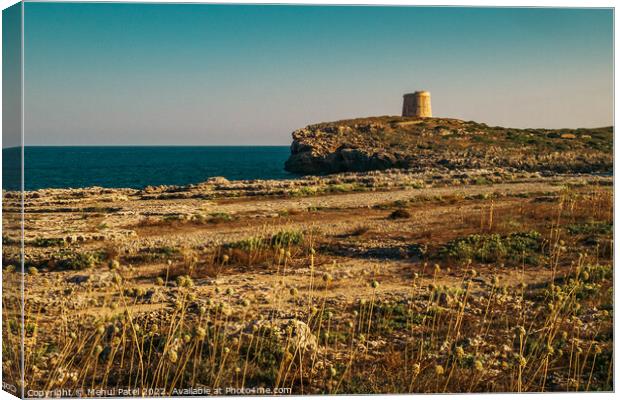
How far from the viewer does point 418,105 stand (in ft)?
25.3

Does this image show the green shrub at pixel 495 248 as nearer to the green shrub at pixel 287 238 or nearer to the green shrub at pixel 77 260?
the green shrub at pixel 287 238

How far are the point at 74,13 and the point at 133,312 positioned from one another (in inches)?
121

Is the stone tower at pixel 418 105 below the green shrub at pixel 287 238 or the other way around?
the other way around

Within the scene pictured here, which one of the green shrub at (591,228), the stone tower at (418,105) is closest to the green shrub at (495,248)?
the green shrub at (591,228)

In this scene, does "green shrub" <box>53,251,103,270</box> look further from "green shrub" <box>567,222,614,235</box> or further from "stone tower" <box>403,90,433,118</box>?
"green shrub" <box>567,222,614,235</box>

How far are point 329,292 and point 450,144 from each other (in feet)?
11.1

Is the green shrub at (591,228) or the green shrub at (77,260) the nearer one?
the green shrub at (77,260)

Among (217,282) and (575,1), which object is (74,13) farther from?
(575,1)

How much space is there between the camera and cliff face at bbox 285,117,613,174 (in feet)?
26.7

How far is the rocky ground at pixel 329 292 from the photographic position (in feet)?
18.9

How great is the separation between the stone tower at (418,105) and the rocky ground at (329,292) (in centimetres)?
190

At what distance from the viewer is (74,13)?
6.24m

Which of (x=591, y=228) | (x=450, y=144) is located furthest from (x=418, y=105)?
(x=591, y=228)

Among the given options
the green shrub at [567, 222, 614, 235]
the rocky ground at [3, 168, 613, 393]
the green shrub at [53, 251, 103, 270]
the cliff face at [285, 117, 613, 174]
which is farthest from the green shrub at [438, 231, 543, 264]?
the green shrub at [53, 251, 103, 270]
